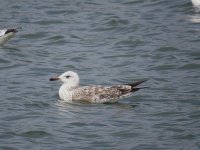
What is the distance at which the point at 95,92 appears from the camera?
16.0 meters

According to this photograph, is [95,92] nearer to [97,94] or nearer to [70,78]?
[97,94]

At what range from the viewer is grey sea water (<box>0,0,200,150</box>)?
13.5 m

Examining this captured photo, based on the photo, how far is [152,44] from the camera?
2100 cm

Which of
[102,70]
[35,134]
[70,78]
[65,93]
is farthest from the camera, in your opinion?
[102,70]

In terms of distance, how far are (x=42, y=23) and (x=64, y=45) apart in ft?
8.26

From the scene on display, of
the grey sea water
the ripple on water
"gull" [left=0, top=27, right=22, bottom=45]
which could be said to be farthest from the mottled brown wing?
"gull" [left=0, top=27, right=22, bottom=45]

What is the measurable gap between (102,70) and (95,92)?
8.24ft

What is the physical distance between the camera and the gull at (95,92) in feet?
52.1

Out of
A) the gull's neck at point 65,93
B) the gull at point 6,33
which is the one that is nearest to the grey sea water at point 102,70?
the gull's neck at point 65,93

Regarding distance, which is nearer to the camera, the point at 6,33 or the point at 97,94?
the point at 97,94

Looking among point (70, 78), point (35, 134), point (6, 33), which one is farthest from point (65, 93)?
point (6, 33)

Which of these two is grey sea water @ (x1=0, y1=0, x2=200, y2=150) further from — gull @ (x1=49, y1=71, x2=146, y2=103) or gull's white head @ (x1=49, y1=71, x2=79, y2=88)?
gull's white head @ (x1=49, y1=71, x2=79, y2=88)

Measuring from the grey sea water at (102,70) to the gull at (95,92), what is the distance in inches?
7.6

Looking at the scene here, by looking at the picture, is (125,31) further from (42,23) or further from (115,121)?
(115,121)
